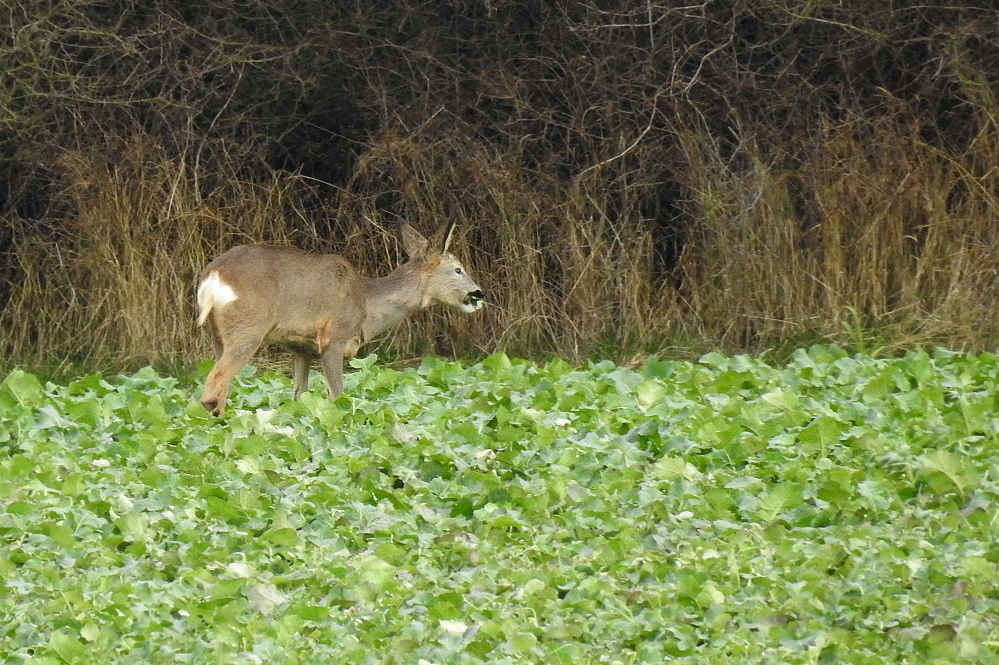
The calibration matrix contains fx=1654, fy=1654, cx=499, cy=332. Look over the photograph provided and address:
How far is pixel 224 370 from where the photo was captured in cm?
791

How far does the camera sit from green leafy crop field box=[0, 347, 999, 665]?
437 centimetres

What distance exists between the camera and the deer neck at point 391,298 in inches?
346

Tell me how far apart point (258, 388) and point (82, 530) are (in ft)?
10.3

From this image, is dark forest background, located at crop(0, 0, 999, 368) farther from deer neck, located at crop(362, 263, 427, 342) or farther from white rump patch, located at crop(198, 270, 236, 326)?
white rump patch, located at crop(198, 270, 236, 326)

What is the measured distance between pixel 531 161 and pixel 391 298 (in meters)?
2.53

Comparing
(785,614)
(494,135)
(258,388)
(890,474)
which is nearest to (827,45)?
(494,135)

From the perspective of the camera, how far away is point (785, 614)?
14.7ft

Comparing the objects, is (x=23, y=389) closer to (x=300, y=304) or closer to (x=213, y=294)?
(x=213, y=294)

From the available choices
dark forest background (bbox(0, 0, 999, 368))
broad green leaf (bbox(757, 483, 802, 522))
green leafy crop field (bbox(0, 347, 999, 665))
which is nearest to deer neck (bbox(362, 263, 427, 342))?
green leafy crop field (bbox(0, 347, 999, 665))

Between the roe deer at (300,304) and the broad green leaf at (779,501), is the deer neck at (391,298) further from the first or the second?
the broad green leaf at (779,501)

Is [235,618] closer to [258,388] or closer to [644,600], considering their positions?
[644,600]

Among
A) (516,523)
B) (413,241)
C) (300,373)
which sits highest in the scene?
(413,241)

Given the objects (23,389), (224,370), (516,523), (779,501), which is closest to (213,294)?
(224,370)

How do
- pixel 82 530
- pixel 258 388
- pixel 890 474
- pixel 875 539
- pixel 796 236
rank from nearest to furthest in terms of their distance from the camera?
pixel 875 539
pixel 82 530
pixel 890 474
pixel 258 388
pixel 796 236
